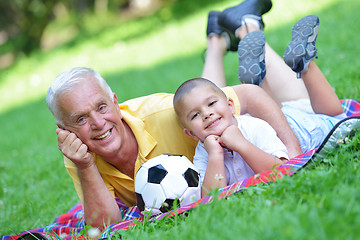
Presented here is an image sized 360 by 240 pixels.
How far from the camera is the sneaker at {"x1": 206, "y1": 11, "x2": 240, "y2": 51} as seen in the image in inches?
174

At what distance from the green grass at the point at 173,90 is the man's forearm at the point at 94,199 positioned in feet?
1.59

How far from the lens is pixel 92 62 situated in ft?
36.2

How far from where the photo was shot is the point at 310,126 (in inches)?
128

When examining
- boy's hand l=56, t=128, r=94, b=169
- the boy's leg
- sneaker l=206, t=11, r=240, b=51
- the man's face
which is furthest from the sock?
boy's hand l=56, t=128, r=94, b=169

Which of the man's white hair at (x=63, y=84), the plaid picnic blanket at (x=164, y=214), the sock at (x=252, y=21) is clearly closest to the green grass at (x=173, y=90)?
the plaid picnic blanket at (x=164, y=214)

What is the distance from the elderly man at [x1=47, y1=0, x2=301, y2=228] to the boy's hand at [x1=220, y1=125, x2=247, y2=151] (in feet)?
1.49

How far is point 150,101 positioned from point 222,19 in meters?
1.54

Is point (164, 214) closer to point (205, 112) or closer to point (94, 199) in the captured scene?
point (94, 199)

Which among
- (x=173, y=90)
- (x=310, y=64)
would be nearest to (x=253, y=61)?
(x=310, y=64)

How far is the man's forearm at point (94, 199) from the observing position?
2.85m

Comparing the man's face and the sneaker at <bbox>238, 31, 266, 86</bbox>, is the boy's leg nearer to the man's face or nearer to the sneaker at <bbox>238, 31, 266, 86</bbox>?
the sneaker at <bbox>238, 31, 266, 86</bbox>

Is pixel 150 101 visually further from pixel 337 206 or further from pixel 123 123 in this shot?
pixel 337 206

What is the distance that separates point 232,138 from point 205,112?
0.28 metres

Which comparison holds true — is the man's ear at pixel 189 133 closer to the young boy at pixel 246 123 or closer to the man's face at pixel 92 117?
the young boy at pixel 246 123
